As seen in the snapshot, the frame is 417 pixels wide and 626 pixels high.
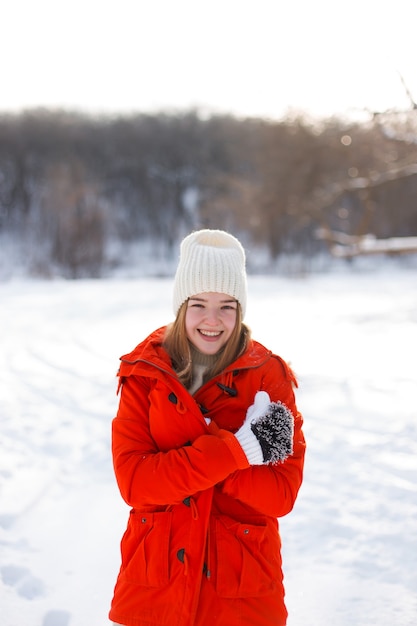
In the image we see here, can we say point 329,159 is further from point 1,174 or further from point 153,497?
point 153,497

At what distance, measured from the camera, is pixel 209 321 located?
1.66 m

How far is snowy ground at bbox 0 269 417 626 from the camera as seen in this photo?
91.5 inches

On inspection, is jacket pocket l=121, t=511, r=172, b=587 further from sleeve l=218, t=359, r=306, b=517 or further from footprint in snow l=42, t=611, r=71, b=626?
footprint in snow l=42, t=611, r=71, b=626

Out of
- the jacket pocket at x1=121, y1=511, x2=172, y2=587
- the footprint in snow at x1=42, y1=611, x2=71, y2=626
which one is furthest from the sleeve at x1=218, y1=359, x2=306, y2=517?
the footprint in snow at x1=42, y1=611, x2=71, y2=626

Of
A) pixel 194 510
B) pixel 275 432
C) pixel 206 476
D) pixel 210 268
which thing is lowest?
pixel 194 510

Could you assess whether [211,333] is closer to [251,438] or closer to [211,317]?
[211,317]

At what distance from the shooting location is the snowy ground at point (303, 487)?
91.5 inches

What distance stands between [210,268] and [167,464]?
570 millimetres

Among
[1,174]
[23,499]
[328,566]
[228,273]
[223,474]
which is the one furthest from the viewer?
[1,174]

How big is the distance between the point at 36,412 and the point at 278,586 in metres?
3.48

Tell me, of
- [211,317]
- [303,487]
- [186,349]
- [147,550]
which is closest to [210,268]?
[211,317]

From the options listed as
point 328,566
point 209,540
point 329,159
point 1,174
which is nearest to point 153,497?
point 209,540

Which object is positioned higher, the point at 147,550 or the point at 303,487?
the point at 147,550

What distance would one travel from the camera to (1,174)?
24.7m
